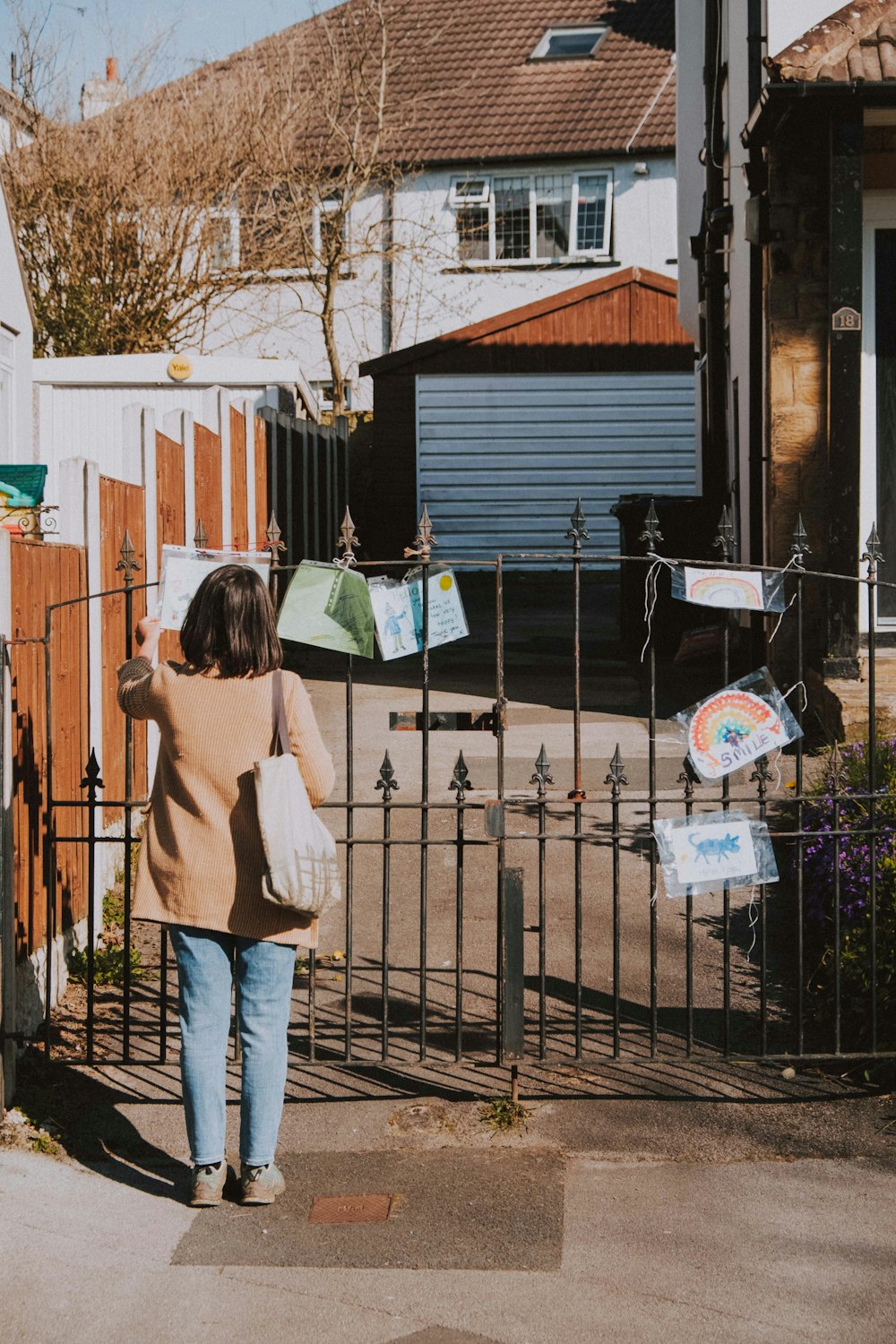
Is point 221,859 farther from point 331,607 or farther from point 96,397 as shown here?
point 96,397

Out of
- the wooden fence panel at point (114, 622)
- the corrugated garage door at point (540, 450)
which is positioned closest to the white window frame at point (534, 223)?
the corrugated garage door at point (540, 450)

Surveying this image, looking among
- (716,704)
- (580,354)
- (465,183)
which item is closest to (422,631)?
(716,704)

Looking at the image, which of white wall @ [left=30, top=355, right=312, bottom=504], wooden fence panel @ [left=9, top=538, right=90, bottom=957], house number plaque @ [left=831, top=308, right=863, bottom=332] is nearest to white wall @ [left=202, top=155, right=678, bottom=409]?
white wall @ [left=30, top=355, right=312, bottom=504]

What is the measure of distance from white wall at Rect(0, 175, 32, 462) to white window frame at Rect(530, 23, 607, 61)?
1722cm

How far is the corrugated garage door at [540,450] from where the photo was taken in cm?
2238

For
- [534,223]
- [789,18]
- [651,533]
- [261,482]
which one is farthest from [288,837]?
[534,223]

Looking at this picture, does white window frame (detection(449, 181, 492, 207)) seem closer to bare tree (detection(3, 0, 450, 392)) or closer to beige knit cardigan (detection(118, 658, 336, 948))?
bare tree (detection(3, 0, 450, 392))

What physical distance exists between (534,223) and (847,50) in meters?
17.6

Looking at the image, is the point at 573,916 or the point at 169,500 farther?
the point at 169,500

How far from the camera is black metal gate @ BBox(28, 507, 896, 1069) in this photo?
477 cm

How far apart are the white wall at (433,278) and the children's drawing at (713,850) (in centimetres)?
2084

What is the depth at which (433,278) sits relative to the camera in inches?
996

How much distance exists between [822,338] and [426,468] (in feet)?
47.3

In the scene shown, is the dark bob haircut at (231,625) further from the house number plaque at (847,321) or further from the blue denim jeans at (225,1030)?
the house number plaque at (847,321)
